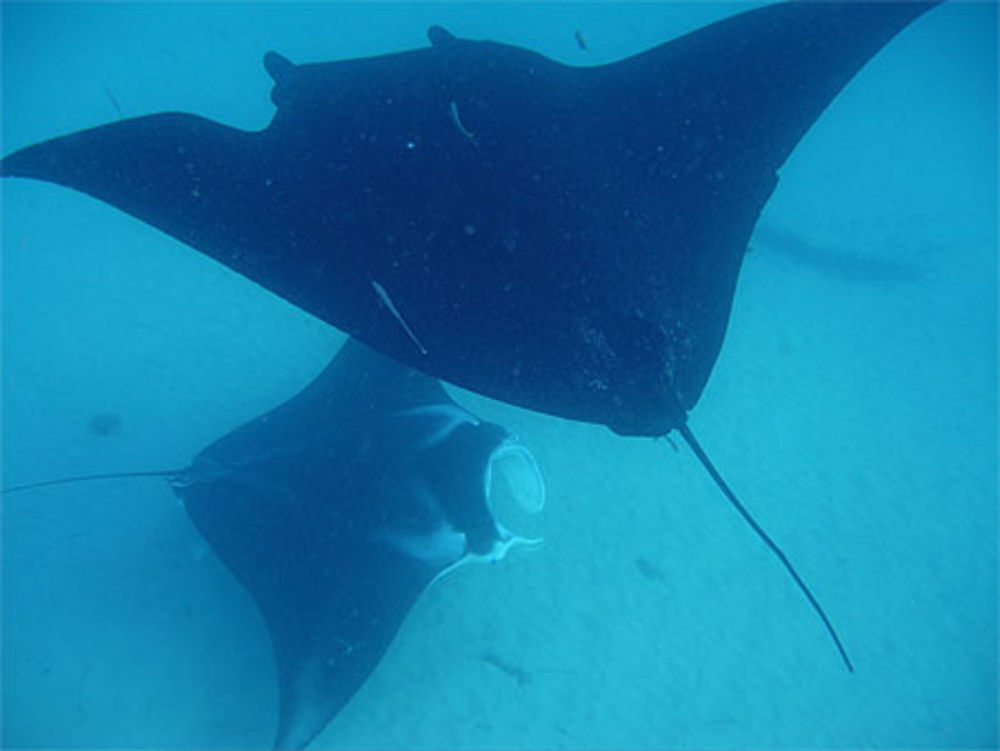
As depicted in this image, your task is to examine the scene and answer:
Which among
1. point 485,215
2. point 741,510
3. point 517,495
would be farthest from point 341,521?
point 741,510

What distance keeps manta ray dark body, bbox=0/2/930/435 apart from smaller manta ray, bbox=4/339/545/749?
1.53 metres

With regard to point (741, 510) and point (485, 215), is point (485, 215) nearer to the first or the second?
point (485, 215)

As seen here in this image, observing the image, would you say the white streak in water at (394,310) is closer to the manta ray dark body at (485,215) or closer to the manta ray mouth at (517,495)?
the manta ray dark body at (485,215)

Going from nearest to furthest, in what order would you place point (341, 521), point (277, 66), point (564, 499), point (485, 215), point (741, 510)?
1. point (741, 510)
2. point (485, 215)
3. point (277, 66)
4. point (341, 521)
5. point (564, 499)

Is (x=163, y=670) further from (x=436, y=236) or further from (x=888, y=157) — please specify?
(x=888, y=157)

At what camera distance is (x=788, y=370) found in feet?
22.6

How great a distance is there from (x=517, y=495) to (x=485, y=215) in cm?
329

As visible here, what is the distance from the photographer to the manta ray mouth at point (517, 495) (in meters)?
5.10

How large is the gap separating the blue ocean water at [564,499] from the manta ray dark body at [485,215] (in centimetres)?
306

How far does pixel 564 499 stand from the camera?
5.48m

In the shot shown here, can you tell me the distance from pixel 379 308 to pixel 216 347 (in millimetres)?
4801

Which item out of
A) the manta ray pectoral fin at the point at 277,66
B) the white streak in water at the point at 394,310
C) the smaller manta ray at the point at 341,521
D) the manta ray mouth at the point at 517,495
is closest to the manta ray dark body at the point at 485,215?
the white streak in water at the point at 394,310

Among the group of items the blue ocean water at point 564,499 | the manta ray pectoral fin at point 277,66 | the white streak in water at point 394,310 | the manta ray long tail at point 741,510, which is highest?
the manta ray pectoral fin at point 277,66

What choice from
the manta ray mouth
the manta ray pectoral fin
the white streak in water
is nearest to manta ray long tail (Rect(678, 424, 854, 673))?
the white streak in water
